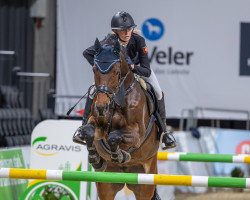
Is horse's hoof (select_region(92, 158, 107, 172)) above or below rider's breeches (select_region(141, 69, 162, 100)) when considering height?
below

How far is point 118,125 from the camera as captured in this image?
19.6 ft

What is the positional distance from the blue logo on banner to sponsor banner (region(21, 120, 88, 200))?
808 cm

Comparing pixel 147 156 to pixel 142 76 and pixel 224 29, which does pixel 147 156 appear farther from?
pixel 224 29

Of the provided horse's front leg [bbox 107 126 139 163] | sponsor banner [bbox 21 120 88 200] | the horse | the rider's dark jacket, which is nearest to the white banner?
sponsor banner [bbox 21 120 88 200]

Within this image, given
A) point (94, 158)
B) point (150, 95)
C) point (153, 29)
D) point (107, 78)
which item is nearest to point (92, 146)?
point (94, 158)

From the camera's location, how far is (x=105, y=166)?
20.6ft

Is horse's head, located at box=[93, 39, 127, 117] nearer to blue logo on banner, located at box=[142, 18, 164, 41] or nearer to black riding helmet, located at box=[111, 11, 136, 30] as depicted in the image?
black riding helmet, located at box=[111, 11, 136, 30]

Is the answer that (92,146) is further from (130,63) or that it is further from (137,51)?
(137,51)

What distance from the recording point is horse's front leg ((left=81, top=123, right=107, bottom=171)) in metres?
5.62

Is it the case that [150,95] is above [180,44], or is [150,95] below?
below

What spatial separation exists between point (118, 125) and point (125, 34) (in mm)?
873

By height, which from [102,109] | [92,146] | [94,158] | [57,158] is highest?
[102,109]

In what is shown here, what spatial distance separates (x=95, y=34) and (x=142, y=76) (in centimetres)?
849

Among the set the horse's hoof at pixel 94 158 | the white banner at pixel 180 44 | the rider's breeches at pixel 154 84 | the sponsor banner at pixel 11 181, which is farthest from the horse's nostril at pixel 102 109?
the white banner at pixel 180 44
